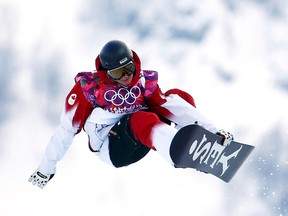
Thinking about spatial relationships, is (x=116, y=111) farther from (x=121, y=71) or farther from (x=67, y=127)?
(x=67, y=127)

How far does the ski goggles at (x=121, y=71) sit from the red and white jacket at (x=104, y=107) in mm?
101

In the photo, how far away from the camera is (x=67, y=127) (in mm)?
11000

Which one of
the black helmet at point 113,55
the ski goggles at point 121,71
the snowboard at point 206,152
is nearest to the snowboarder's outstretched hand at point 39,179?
the ski goggles at point 121,71

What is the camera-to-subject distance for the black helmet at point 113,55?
412 inches

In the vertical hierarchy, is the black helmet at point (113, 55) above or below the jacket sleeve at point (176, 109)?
above

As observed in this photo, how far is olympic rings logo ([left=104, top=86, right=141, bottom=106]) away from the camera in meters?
10.8

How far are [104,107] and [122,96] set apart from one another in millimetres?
342

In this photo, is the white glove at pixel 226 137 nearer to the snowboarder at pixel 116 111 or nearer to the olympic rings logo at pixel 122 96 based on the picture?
the snowboarder at pixel 116 111

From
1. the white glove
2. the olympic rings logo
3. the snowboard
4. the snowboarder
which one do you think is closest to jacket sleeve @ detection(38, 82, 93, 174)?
the snowboarder

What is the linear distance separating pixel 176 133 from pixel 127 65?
1.64 metres

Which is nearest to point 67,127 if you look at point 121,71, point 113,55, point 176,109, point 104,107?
point 104,107

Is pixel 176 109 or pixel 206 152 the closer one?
pixel 206 152

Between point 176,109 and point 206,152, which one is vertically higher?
point 176,109

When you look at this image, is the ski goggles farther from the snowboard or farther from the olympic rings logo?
the snowboard
